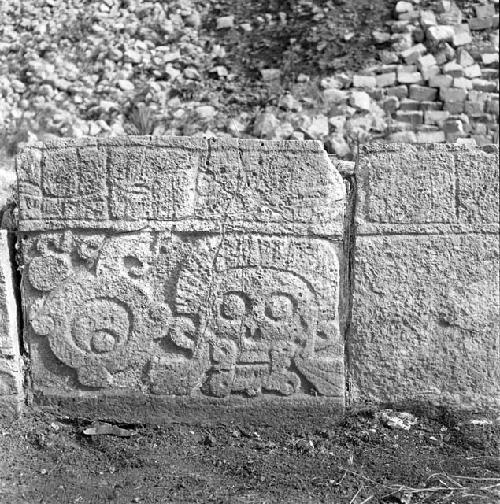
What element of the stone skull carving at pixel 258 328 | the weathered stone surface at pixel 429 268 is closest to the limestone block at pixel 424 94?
the weathered stone surface at pixel 429 268

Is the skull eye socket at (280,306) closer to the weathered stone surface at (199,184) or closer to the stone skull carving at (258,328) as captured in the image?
the stone skull carving at (258,328)

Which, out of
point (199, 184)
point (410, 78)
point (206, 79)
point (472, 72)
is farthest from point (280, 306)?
point (472, 72)

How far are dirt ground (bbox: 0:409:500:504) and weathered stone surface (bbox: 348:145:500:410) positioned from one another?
0.76 feet

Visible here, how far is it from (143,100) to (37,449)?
14.1ft

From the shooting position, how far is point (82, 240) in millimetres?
3420

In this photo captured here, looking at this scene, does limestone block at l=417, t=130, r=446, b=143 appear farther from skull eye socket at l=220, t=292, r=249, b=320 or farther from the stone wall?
skull eye socket at l=220, t=292, r=249, b=320

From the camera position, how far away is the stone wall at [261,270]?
132 inches

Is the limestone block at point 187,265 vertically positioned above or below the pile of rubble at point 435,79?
below

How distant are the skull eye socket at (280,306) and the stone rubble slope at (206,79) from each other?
280 centimetres

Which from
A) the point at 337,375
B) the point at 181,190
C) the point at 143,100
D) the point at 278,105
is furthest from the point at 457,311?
the point at 143,100

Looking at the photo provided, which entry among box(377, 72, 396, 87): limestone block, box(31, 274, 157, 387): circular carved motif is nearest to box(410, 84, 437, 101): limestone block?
box(377, 72, 396, 87): limestone block

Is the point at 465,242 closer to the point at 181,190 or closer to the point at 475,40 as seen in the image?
the point at 181,190

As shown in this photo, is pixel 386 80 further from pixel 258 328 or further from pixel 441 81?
pixel 258 328

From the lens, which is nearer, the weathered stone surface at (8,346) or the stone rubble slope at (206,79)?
the weathered stone surface at (8,346)
